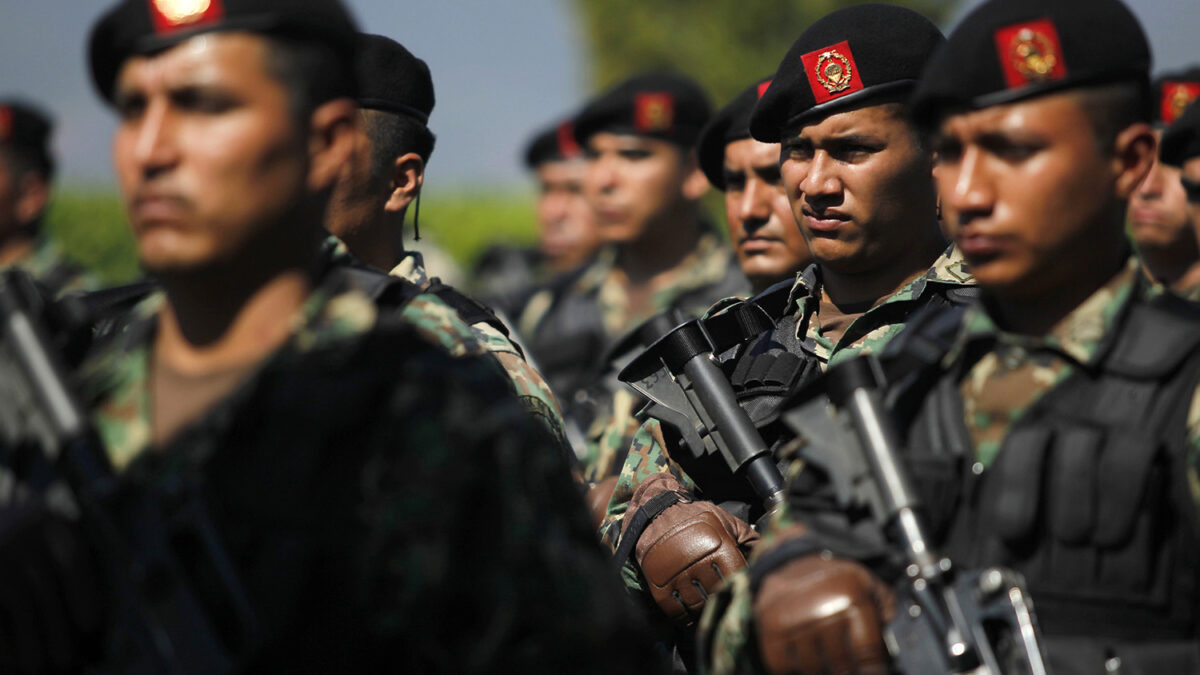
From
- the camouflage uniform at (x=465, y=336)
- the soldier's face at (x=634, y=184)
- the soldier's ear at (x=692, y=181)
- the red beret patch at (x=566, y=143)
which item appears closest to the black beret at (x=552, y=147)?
the red beret patch at (x=566, y=143)

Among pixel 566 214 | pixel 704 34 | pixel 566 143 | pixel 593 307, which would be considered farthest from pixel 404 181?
pixel 704 34

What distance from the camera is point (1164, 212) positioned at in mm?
6094

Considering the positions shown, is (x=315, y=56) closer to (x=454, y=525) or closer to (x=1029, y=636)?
(x=454, y=525)

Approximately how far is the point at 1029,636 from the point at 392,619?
106 centimetres

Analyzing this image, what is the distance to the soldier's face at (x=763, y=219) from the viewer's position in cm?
525

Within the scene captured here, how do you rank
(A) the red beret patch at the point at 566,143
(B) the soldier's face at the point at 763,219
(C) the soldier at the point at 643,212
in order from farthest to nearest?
(A) the red beret patch at the point at 566,143 < (C) the soldier at the point at 643,212 < (B) the soldier's face at the point at 763,219

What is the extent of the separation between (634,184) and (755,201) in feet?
11.0

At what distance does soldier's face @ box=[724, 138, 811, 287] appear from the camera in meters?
5.25

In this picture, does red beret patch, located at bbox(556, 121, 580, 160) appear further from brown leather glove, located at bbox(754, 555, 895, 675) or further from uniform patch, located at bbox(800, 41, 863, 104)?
brown leather glove, located at bbox(754, 555, 895, 675)

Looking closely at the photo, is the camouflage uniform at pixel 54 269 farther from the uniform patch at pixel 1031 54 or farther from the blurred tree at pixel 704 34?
the blurred tree at pixel 704 34

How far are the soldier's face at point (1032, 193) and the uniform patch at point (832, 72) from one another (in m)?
1.30

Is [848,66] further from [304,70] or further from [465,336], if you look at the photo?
[304,70]

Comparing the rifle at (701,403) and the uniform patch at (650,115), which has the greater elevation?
the uniform patch at (650,115)

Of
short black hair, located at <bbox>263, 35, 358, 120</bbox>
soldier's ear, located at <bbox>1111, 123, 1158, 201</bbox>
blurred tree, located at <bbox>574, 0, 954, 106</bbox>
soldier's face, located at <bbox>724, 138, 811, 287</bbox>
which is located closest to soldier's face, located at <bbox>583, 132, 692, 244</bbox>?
soldier's face, located at <bbox>724, 138, 811, 287</bbox>
